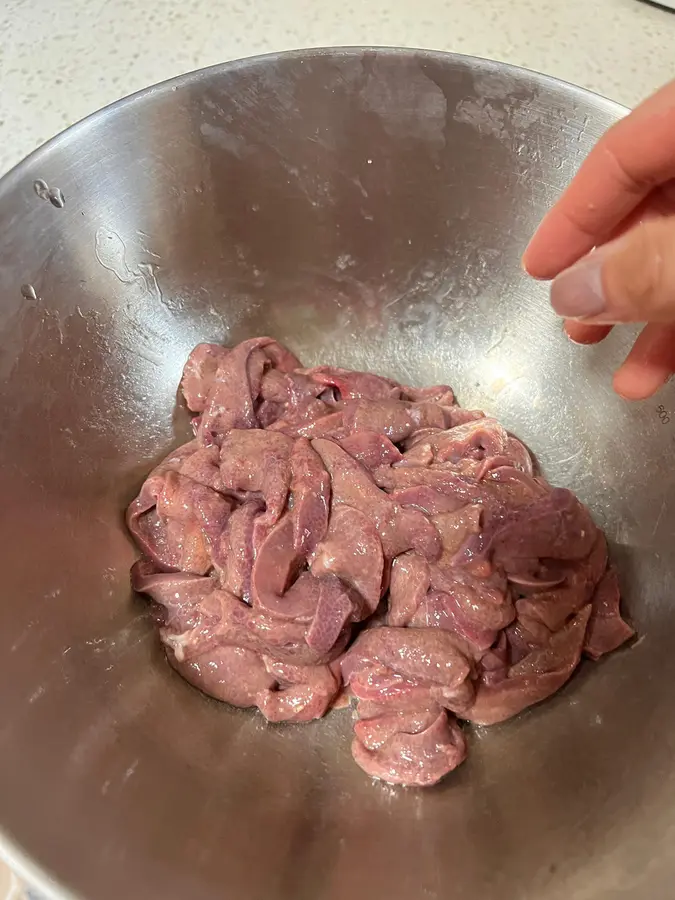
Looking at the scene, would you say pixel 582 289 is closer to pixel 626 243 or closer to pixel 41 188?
pixel 626 243

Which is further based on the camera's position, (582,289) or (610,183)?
(610,183)

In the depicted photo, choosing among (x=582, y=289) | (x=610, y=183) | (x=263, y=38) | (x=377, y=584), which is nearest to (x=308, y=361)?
(x=377, y=584)

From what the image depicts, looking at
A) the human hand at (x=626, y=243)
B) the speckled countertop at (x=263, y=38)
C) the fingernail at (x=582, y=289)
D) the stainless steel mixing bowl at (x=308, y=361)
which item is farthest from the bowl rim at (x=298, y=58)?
the fingernail at (x=582, y=289)

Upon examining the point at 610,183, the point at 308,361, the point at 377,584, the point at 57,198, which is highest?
the point at 57,198

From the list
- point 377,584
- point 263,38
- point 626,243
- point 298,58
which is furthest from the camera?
point 263,38

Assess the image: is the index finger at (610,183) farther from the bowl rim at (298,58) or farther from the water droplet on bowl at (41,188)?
the water droplet on bowl at (41,188)

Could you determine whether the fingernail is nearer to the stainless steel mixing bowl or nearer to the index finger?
the index finger
